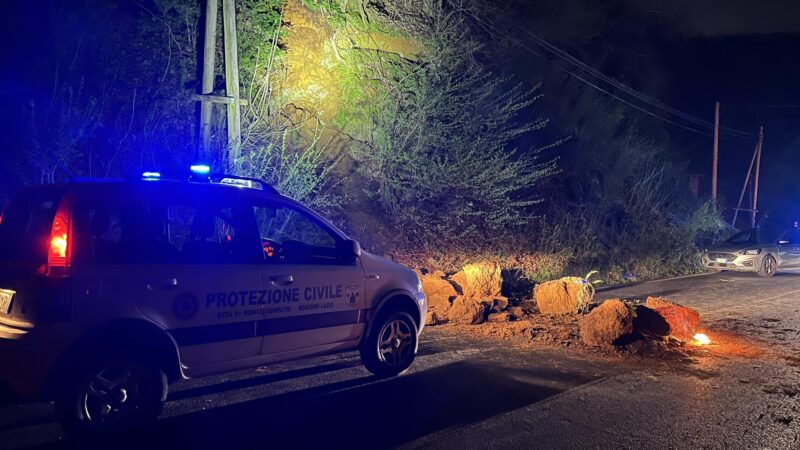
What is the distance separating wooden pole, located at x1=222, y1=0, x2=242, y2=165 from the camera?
33.0ft

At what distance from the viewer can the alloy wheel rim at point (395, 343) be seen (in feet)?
20.6

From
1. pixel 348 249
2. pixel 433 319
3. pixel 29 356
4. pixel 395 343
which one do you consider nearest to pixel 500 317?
pixel 433 319

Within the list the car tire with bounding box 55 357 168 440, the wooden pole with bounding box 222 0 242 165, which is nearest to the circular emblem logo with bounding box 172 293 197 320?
the car tire with bounding box 55 357 168 440

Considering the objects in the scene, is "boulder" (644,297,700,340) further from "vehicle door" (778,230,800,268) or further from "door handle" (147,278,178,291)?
"vehicle door" (778,230,800,268)

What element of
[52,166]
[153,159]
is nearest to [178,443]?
[52,166]

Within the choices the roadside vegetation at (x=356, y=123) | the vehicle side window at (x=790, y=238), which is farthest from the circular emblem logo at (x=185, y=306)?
the vehicle side window at (x=790, y=238)

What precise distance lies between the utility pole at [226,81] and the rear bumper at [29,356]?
5920 mm

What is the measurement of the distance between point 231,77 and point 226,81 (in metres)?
0.11

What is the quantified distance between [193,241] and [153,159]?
5.94 m

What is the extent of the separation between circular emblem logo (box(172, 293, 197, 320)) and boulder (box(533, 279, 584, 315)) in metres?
6.59

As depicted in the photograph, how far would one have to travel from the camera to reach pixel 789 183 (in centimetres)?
4781

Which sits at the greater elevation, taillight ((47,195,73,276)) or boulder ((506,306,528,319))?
taillight ((47,195,73,276))

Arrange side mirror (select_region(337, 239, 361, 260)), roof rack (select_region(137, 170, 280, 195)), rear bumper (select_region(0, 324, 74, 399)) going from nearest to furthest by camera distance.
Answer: rear bumper (select_region(0, 324, 74, 399)), roof rack (select_region(137, 170, 280, 195)), side mirror (select_region(337, 239, 361, 260))

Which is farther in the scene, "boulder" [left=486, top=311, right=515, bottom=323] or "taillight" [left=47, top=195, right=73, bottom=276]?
"boulder" [left=486, top=311, right=515, bottom=323]
